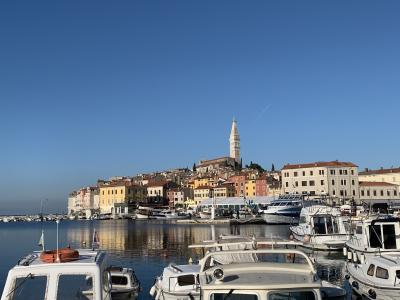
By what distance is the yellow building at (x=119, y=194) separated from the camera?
586ft

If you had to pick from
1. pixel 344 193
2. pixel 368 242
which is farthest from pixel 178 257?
pixel 344 193

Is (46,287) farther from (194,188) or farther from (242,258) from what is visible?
(194,188)

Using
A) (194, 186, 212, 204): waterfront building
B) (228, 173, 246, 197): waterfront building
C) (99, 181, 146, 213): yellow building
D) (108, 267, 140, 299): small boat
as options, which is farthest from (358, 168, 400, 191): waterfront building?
(108, 267, 140, 299): small boat

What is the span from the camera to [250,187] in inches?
6058

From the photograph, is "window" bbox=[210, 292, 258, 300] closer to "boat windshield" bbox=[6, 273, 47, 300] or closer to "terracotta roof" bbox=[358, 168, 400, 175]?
"boat windshield" bbox=[6, 273, 47, 300]

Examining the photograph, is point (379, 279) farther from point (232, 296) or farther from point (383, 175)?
point (383, 175)

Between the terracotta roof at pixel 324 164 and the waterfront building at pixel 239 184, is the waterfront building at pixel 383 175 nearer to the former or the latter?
the terracotta roof at pixel 324 164

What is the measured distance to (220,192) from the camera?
158500mm

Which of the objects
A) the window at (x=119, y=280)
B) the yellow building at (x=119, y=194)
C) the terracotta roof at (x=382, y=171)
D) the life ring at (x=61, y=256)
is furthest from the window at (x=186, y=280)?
the yellow building at (x=119, y=194)

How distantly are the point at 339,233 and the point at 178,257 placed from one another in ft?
42.3

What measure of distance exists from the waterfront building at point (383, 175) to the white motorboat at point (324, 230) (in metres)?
104

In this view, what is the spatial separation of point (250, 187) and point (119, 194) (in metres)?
52.6

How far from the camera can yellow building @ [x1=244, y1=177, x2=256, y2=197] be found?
499 feet

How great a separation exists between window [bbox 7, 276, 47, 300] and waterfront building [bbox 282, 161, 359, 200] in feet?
398
